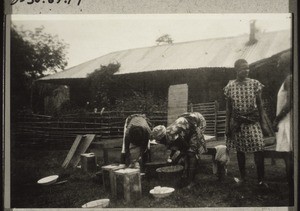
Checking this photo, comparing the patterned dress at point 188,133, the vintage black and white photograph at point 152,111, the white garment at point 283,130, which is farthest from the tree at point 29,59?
the white garment at point 283,130

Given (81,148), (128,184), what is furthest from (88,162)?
(128,184)

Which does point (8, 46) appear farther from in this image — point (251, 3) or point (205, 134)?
point (251, 3)

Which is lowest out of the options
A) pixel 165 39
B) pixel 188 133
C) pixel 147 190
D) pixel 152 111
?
pixel 147 190

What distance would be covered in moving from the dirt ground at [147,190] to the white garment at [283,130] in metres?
0.14

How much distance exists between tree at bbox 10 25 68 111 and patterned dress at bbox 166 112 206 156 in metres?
1.15

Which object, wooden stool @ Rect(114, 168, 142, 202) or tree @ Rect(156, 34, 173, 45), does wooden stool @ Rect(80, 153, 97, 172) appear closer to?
wooden stool @ Rect(114, 168, 142, 202)

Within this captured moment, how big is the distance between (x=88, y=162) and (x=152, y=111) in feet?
2.44

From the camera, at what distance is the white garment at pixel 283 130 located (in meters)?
3.53

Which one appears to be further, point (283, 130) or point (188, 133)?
point (188, 133)

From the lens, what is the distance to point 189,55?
3.63 meters

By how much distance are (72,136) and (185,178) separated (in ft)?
3.54

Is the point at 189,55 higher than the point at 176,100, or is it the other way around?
the point at 189,55

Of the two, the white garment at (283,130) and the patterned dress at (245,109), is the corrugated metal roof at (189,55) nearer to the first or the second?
the patterned dress at (245,109)

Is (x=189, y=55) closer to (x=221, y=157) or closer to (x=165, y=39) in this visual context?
(x=165, y=39)
